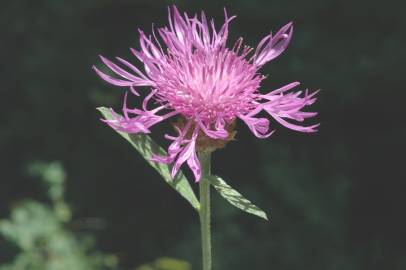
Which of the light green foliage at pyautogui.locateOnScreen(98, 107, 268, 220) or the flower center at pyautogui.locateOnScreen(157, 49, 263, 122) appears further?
the flower center at pyautogui.locateOnScreen(157, 49, 263, 122)

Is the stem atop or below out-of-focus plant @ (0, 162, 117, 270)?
below

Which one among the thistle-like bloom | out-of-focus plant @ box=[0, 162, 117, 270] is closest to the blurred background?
out-of-focus plant @ box=[0, 162, 117, 270]

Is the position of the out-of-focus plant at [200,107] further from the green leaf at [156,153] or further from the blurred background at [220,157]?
the blurred background at [220,157]

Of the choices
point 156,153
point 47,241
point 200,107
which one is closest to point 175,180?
point 156,153

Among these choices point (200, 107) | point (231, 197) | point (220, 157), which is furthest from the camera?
point (220, 157)

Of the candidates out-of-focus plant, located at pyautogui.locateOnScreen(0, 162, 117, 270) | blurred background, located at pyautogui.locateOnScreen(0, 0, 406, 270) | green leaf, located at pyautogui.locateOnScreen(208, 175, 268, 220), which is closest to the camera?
green leaf, located at pyautogui.locateOnScreen(208, 175, 268, 220)

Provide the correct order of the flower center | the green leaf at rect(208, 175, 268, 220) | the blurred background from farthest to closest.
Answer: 1. the blurred background
2. the flower center
3. the green leaf at rect(208, 175, 268, 220)

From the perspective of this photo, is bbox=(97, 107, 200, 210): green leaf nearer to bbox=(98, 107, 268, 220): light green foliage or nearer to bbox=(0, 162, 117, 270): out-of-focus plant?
bbox=(98, 107, 268, 220): light green foliage

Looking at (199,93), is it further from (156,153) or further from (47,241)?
(47,241)
